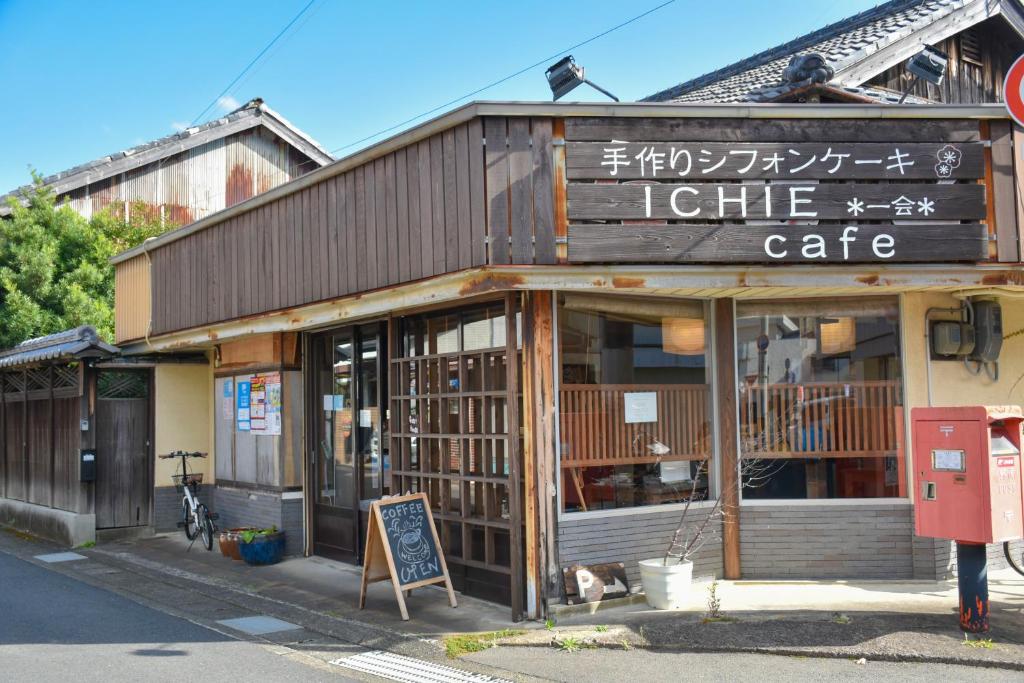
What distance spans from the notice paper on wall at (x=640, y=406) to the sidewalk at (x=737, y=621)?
165cm

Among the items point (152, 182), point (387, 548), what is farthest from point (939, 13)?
point (152, 182)

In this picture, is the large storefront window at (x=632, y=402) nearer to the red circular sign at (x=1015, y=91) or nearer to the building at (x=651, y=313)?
the building at (x=651, y=313)

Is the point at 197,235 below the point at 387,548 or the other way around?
the other way around

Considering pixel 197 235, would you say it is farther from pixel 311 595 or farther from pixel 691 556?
pixel 691 556

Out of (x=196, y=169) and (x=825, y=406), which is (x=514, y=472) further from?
(x=196, y=169)

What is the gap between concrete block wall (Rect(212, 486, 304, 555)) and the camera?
11.1 meters

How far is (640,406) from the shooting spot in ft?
27.6

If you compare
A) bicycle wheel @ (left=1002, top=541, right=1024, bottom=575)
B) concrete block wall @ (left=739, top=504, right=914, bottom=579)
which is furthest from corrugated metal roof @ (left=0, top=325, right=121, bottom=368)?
bicycle wheel @ (left=1002, top=541, right=1024, bottom=575)

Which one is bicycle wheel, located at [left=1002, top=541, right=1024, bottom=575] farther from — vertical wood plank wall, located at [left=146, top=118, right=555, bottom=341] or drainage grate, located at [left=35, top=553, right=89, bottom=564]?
drainage grate, located at [left=35, top=553, right=89, bottom=564]

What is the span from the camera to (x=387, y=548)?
316 inches

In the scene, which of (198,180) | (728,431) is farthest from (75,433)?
(198,180)

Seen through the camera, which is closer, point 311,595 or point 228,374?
point 311,595

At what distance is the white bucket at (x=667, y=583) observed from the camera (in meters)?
7.64

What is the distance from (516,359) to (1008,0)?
30.0ft
